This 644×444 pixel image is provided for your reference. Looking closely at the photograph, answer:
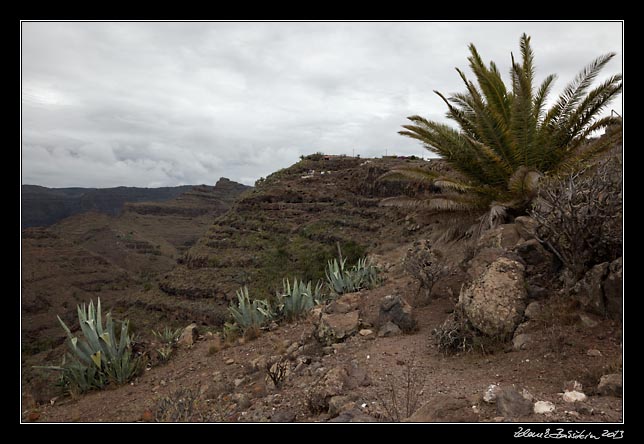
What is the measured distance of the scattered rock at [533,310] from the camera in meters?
3.89

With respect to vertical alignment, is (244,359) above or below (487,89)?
below

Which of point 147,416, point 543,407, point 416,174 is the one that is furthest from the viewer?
point 416,174

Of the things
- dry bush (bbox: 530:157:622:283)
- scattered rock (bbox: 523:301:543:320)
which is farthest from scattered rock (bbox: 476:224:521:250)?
scattered rock (bbox: 523:301:543:320)

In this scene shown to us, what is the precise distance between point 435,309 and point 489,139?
2.92 meters

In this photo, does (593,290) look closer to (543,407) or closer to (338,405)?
(543,407)

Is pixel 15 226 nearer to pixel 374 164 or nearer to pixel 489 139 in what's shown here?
pixel 489 139

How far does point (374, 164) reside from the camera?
140 feet

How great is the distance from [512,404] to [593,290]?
5.64 feet

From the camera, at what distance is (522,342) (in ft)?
12.0

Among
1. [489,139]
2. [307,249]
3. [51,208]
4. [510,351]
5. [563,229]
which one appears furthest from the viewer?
[51,208]

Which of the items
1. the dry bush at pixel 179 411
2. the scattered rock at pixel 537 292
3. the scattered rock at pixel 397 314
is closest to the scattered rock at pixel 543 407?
the scattered rock at pixel 537 292

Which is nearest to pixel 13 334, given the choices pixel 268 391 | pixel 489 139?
pixel 268 391

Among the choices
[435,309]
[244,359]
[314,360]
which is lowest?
[244,359]

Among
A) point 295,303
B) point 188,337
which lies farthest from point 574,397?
point 188,337
